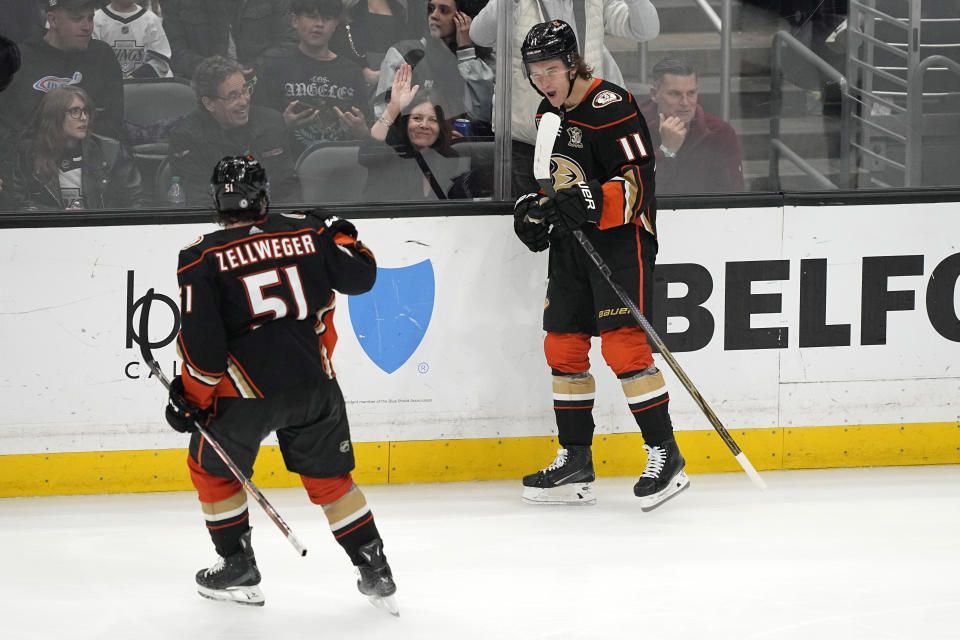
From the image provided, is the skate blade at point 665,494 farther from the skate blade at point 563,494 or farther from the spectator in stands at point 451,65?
the spectator in stands at point 451,65

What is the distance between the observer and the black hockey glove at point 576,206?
3.45 m

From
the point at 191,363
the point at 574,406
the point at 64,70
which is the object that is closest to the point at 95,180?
the point at 64,70

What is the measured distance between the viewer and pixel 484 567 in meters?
3.11

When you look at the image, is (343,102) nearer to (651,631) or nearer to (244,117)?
(244,117)

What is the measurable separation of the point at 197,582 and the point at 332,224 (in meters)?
0.96

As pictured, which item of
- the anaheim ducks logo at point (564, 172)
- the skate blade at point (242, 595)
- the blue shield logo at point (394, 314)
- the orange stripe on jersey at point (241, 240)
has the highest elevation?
the orange stripe on jersey at point (241, 240)

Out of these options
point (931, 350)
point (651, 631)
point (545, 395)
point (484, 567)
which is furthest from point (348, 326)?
point (931, 350)

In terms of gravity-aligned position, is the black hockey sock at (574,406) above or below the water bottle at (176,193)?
below

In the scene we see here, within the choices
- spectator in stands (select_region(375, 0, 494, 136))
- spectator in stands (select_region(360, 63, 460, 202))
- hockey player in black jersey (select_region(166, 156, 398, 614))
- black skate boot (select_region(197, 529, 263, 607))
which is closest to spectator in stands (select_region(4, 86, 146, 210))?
spectator in stands (select_region(360, 63, 460, 202))

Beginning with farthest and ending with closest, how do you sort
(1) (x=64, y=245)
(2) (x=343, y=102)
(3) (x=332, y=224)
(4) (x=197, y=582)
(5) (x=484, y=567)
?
(2) (x=343, y=102) < (1) (x=64, y=245) < (5) (x=484, y=567) < (4) (x=197, y=582) < (3) (x=332, y=224)

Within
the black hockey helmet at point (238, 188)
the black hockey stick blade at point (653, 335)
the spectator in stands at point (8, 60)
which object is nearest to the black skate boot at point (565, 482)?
the black hockey stick blade at point (653, 335)

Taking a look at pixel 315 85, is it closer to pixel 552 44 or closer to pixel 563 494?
pixel 552 44

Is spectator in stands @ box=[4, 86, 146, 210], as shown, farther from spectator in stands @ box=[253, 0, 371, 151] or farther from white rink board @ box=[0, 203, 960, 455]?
spectator in stands @ box=[253, 0, 371, 151]

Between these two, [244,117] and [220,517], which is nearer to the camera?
[220,517]
